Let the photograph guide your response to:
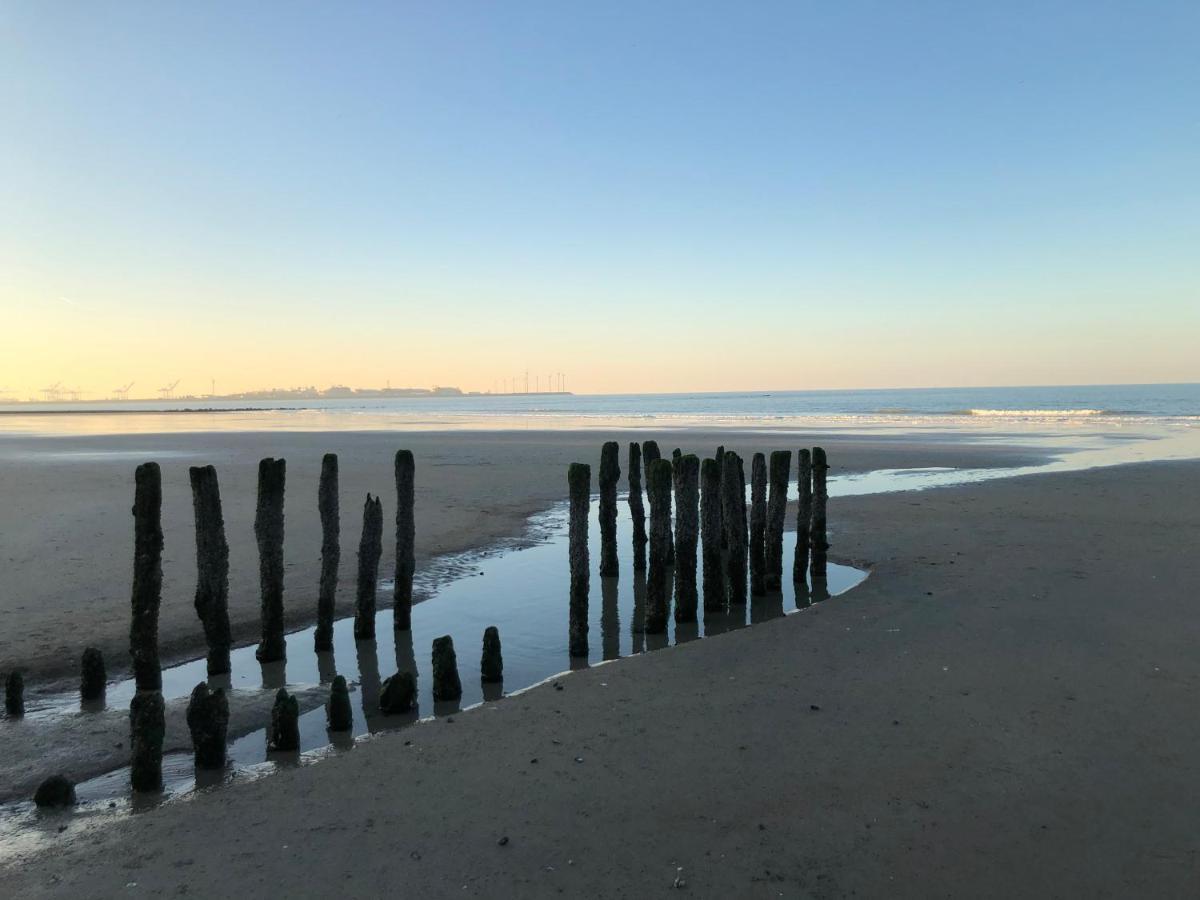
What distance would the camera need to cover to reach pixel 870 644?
8.21 m

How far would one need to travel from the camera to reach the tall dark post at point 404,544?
9820mm

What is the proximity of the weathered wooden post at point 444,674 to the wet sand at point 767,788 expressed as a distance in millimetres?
772

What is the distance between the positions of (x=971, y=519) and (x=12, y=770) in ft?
51.8

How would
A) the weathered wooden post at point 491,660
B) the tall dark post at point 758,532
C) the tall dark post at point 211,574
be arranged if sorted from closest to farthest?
the weathered wooden post at point 491,660 → the tall dark post at point 211,574 → the tall dark post at point 758,532

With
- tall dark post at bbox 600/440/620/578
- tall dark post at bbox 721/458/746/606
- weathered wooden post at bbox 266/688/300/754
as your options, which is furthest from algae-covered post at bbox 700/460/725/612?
weathered wooden post at bbox 266/688/300/754

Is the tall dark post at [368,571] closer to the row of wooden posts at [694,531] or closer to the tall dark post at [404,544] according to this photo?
the tall dark post at [404,544]

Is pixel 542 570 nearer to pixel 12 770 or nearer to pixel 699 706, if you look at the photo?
pixel 699 706

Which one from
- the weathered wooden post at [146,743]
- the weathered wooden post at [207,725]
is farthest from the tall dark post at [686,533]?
the weathered wooden post at [146,743]

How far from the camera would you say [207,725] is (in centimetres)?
579

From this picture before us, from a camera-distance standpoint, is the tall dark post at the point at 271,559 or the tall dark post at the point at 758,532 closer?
the tall dark post at the point at 271,559

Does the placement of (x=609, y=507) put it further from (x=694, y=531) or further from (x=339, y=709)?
(x=339, y=709)

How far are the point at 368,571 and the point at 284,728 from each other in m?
3.33

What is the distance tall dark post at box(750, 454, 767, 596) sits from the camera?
11.1 m

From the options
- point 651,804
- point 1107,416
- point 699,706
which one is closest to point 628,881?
point 651,804
